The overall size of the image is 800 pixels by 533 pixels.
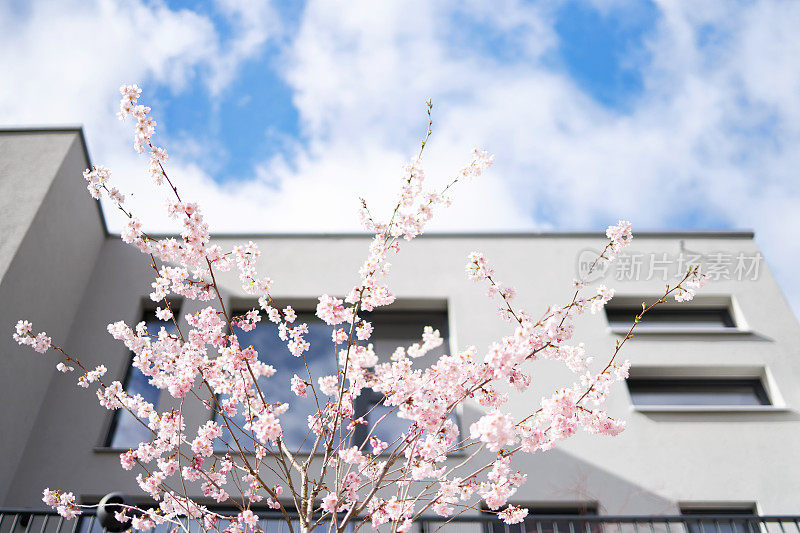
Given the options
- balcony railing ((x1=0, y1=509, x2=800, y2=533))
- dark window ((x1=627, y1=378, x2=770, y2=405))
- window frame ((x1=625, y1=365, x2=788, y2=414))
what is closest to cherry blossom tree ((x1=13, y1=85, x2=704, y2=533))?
balcony railing ((x1=0, y1=509, x2=800, y2=533))

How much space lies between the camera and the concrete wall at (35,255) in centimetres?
631

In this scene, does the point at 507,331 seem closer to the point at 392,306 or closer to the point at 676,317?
the point at 392,306

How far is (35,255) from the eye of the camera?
6.82 m

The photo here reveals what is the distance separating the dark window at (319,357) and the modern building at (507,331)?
0.17 feet

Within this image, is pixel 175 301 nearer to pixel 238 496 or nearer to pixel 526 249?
pixel 238 496

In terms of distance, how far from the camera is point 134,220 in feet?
12.7

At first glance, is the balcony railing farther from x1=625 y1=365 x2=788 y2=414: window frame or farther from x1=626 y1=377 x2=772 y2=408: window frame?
x1=626 y1=377 x2=772 y2=408: window frame

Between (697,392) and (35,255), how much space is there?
8097 millimetres

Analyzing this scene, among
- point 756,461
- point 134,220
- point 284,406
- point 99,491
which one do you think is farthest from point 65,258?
point 756,461

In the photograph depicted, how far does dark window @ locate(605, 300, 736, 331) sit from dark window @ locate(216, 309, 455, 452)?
2.40m

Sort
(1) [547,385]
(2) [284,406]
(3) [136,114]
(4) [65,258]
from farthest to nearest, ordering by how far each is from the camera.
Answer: (4) [65,258] < (1) [547,385] < (2) [284,406] < (3) [136,114]

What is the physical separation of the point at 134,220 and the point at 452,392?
2348mm

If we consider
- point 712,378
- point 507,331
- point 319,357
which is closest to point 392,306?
point 319,357

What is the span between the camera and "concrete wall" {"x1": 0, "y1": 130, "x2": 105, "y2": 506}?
6.31 m
